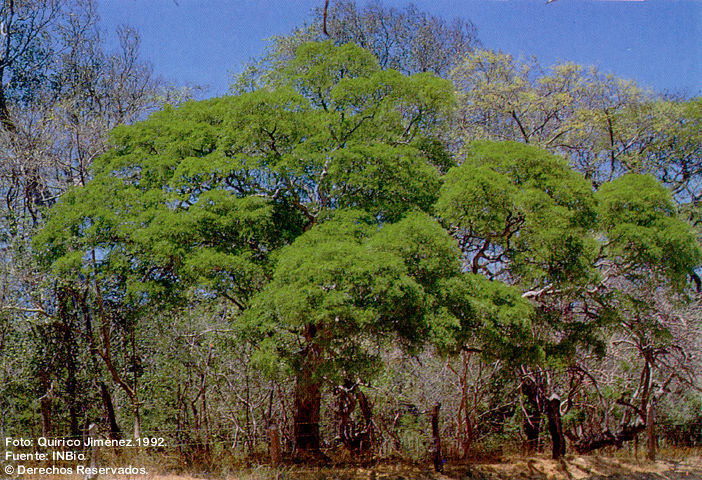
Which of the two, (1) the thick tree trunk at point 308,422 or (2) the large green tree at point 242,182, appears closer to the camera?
(2) the large green tree at point 242,182

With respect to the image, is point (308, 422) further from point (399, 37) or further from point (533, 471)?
point (399, 37)

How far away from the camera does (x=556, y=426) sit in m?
11.0

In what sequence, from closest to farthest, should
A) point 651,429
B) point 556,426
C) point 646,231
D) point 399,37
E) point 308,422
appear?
point 646,231, point 308,422, point 556,426, point 651,429, point 399,37

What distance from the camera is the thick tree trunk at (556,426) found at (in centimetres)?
1091

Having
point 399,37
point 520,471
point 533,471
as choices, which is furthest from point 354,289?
point 399,37

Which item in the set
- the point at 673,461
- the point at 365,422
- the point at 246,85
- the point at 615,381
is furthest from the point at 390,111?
the point at 673,461

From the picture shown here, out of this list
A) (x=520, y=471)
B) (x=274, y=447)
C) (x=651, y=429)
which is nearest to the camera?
(x=274, y=447)

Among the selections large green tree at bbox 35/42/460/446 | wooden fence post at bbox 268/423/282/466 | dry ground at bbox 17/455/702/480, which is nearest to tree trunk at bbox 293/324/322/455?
dry ground at bbox 17/455/702/480

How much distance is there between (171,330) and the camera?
11062 mm

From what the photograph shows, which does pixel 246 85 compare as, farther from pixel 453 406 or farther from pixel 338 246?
pixel 453 406

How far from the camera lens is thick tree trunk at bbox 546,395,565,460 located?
35.8 feet

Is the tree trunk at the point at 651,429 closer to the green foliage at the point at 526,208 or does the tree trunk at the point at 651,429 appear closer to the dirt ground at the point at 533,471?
the dirt ground at the point at 533,471

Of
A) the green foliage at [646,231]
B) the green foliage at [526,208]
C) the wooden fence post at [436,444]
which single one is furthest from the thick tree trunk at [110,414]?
the green foliage at [646,231]

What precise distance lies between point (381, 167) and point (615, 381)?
6.63 m
